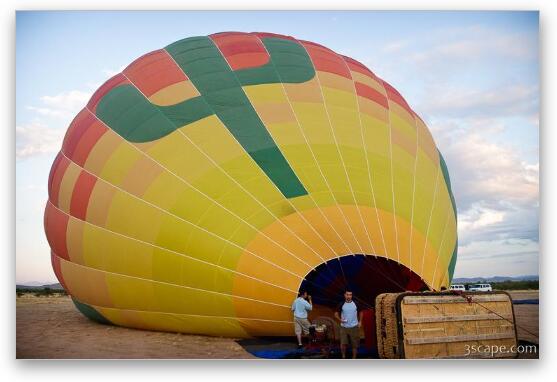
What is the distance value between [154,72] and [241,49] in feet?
2.52

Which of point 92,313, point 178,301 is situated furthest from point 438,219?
point 92,313

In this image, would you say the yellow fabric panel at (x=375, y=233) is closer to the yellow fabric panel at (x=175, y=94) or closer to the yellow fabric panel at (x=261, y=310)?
the yellow fabric panel at (x=261, y=310)

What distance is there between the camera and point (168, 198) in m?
5.57

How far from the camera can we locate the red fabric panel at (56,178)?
6434 mm

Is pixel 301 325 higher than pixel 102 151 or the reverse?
the reverse

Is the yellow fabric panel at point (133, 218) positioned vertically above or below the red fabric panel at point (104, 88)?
below

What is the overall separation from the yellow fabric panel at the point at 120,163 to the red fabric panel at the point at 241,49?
43.5 inches

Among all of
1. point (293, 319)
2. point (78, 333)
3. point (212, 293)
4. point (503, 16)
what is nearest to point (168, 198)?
point (212, 293)

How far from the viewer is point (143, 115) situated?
591 cm

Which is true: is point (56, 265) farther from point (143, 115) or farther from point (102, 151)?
point (143, 115)

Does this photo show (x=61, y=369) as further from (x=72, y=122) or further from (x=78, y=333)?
(x=72, y=122)

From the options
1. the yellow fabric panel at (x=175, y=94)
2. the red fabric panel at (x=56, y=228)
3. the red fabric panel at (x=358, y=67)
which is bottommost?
the red fabric panel at (x=56, y=228)

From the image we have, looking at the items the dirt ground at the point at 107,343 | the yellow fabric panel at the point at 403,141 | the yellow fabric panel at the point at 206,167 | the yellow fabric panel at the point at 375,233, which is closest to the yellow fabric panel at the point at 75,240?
the dirt ground at the point at 107,343

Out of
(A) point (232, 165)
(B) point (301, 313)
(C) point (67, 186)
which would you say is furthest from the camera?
(C) point (67, 186)
